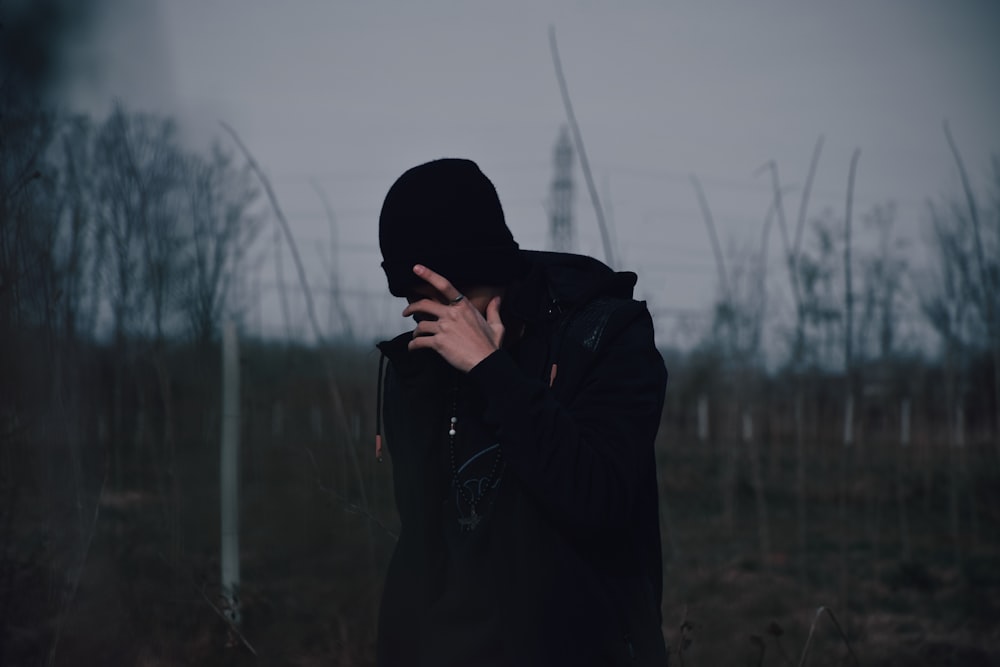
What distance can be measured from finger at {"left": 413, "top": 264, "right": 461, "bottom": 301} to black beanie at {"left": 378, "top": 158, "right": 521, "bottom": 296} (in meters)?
0.05

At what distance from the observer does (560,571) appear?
3.05 ft

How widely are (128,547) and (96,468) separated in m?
1.00

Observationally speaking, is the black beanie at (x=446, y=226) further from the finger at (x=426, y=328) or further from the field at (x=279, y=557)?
the field at (x=279, y=557)

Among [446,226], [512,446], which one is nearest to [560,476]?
[512,446]

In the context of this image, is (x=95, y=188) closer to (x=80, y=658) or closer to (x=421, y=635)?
(x=80, y=658)

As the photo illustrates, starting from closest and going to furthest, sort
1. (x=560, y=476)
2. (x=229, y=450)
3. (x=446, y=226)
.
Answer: (x=560, y=476) < (x=446, y=226) < (x=229, y=450)

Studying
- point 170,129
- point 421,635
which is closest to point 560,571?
point 421,635

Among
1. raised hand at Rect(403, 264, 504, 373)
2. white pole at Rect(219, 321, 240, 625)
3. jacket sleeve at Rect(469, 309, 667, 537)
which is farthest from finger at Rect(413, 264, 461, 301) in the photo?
white pole at Rect(219, 321, 240, 625)

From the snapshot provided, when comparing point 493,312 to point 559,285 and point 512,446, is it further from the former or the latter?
point 512,446

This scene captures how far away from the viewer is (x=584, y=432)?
0.91 m

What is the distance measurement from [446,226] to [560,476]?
0.33 meters

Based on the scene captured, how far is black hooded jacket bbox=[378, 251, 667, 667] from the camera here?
0.88 meters

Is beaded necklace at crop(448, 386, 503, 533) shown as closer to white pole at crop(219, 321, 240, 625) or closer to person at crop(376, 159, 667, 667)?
person at crop(376, 159, 667, 667)

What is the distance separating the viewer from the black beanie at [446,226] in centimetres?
99
